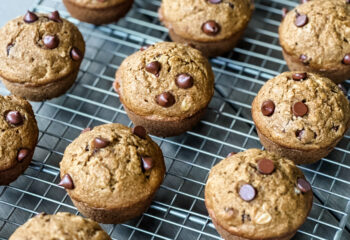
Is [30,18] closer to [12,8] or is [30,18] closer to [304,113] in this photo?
[12,8]

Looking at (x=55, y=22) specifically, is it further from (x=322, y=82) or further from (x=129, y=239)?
(x=322, y=82)

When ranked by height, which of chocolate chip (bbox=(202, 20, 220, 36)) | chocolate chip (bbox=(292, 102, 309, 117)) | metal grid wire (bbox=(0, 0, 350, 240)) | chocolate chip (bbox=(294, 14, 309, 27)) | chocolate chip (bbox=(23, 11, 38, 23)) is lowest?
metal grid wire (bbox=(0, 0, 350, 240))

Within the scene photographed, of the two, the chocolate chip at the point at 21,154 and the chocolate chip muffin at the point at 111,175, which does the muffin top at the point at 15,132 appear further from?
the chocolate chip muffin at the point at 111,175

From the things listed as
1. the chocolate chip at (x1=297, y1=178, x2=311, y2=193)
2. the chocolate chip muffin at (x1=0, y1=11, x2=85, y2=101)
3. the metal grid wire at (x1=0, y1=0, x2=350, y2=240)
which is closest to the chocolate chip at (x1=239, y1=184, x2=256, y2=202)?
the chocolate chip at (x1=297, y1=178, x2=311, y2=193)

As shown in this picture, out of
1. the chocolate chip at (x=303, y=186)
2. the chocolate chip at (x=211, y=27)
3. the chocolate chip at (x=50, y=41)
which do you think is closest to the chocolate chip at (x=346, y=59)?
the chocolate chip at (x=211, y=27)

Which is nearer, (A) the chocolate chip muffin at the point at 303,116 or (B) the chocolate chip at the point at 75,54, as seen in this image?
(A) the chocolate chip muffin at the point at 303,116

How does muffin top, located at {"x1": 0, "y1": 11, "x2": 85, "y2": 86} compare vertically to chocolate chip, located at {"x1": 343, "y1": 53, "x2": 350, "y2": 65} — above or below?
above

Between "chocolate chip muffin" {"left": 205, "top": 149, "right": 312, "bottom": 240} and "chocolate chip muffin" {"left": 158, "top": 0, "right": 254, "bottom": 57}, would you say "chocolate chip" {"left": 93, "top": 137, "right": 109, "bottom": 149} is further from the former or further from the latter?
"chocolate chip muffin" {"left": 158, "top": 0, "right": 254, "bottom": 57}

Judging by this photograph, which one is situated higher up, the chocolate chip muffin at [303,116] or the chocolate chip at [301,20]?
the chocolate chip at [301,20]

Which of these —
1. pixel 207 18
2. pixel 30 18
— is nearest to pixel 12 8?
pixel 30 18
